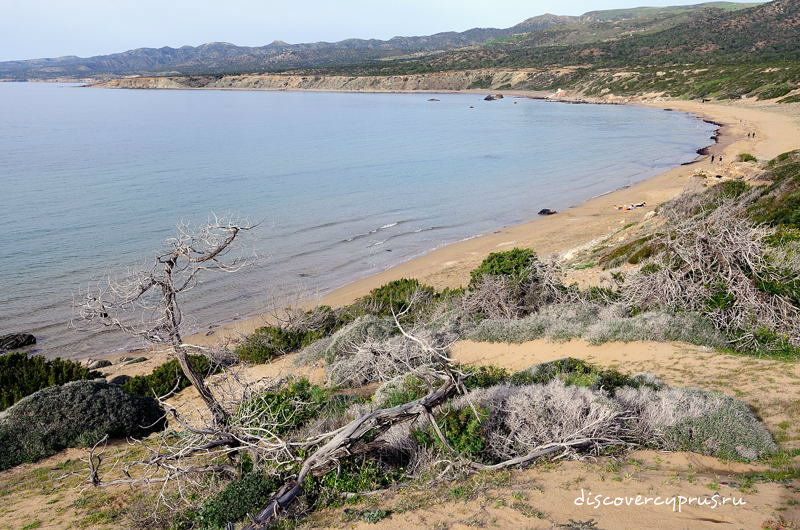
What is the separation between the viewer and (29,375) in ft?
36.8

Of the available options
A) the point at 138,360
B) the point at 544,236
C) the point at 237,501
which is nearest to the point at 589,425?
the point at 237,501

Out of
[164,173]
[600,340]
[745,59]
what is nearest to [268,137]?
[164,173]

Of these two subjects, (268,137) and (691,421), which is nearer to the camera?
(691,421)

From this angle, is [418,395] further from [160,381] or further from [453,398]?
[160,381]

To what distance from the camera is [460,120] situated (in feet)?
247

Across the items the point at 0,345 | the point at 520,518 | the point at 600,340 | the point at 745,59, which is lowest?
the point at 0,345

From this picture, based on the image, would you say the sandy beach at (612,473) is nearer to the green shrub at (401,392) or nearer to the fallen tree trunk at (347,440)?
the fallen tree trunk at (347,440)

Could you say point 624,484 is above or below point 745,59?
below

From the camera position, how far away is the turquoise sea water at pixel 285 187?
787 inches

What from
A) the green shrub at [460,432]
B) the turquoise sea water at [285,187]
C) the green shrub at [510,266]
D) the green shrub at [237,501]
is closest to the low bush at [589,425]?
the green shrub at [460,432]

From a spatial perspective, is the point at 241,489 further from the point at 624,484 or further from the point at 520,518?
the point at 624,484

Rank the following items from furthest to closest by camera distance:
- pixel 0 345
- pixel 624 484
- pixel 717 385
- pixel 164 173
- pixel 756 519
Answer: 1. pixel 164 173
2. pixel 0 345
3. pixel 717 385
4. pixel 624 484
5. pixel 756 519

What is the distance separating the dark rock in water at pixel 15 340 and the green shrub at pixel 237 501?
12291 millimetres

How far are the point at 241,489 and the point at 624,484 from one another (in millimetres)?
3770
